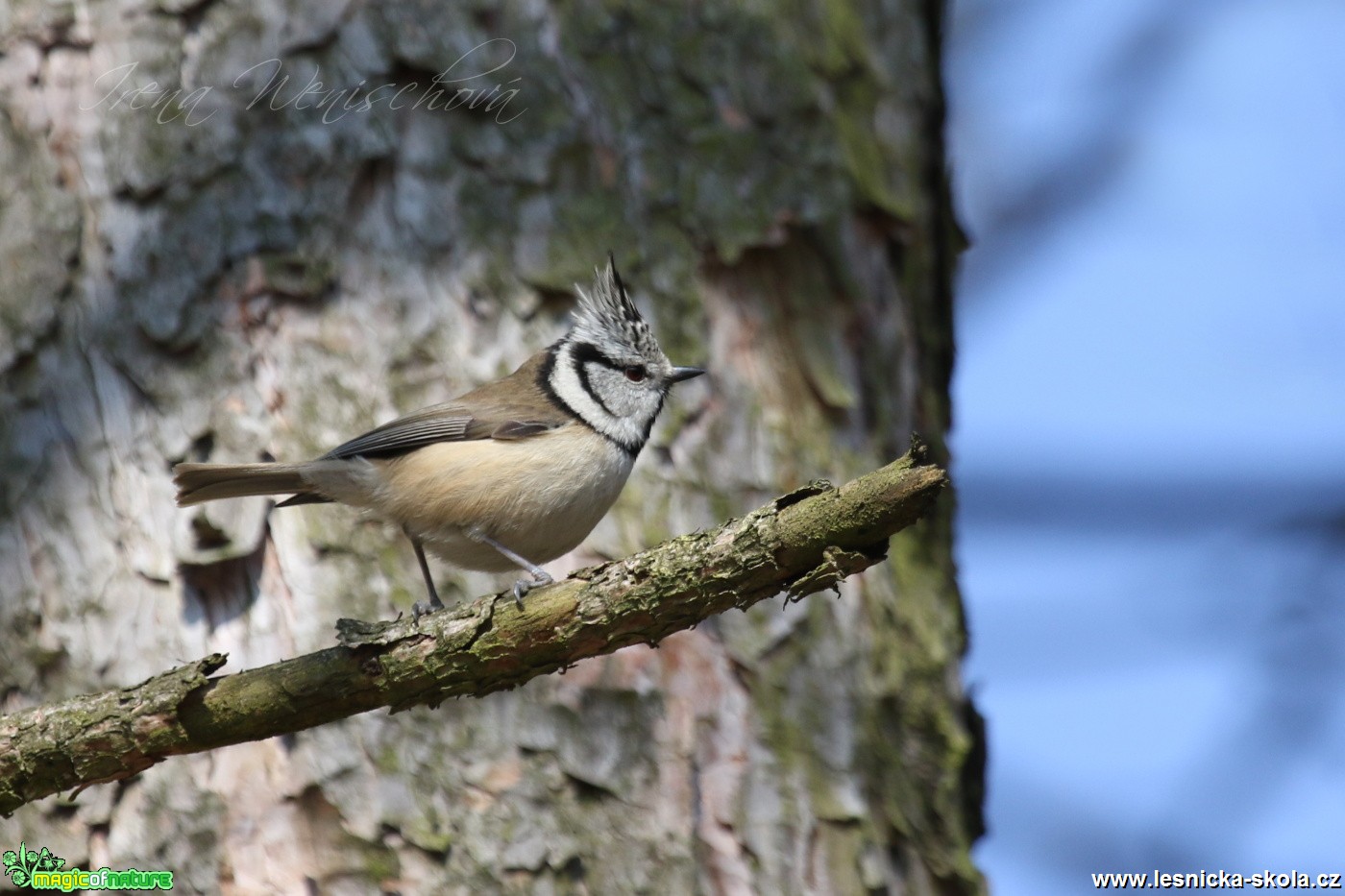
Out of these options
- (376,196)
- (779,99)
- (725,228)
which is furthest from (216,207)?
(779,99)

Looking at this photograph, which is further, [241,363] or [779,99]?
[779,99]

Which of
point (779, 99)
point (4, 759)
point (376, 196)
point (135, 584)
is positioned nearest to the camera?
point (4, 759)

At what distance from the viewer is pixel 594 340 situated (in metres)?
3.98

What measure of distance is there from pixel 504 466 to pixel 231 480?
2.44 feet

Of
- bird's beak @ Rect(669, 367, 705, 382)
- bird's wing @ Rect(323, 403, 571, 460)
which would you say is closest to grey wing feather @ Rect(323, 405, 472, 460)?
bird's wing @ Rect(323, 403, 571, 460)

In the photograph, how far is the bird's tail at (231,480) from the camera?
11.3 feet

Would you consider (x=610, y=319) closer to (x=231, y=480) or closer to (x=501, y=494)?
(x=501, y=494)

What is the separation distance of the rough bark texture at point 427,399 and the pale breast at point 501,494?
0.13 meters

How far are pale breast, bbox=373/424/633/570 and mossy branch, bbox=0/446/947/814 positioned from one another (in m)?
0.97

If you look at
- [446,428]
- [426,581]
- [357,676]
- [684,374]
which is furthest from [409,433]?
[357,676]

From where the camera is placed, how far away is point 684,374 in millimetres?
3859

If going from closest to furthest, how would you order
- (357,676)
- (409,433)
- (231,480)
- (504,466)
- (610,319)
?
(357,676) → (231,480) → (409,433) → (504,466) → (610,319)

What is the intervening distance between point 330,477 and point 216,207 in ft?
2.79

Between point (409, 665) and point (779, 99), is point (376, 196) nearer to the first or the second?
point (779, 99)
